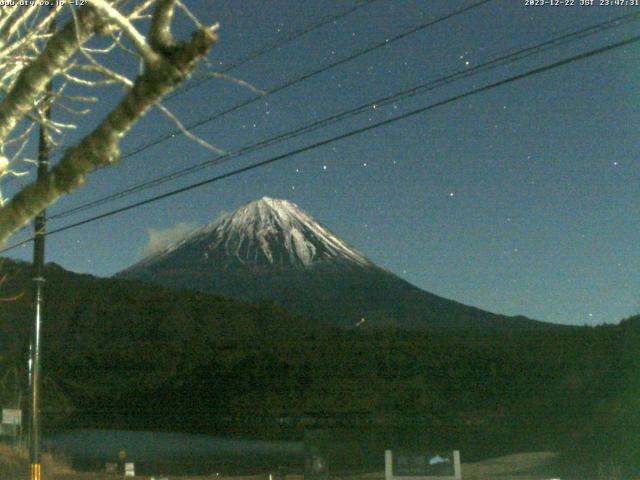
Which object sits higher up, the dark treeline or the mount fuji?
the mount fuji

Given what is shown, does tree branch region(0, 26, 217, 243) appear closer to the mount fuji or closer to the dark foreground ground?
the dark foreground ground

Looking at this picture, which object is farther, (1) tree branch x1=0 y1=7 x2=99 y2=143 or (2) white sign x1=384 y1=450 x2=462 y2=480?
(2) white sign x1=384 y1=450 x2=462 y2=480

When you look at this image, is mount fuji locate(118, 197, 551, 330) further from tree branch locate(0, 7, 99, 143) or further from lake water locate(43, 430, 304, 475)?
tree branch locate(0, 7, 99, 143)

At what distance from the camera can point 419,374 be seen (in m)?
68.4

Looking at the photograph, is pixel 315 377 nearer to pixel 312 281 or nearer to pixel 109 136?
pixel 109 136

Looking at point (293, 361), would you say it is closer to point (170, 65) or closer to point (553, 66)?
point (553, 66)

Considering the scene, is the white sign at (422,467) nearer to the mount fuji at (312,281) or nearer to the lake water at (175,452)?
the lake water at (175,452)

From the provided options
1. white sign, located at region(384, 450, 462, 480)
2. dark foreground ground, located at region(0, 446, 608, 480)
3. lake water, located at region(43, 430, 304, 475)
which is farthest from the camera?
lake water, located at region(43, 430, 304, 475)

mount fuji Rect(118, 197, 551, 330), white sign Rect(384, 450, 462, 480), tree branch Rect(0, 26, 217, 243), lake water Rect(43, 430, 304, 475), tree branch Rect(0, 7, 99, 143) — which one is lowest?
lake water Rect(43, 430, 304, 475)

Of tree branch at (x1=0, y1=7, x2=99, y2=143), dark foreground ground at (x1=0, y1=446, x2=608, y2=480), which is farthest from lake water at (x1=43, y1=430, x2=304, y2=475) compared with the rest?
tree branch at (x1=0, y1=7, x2=99, y2=143)

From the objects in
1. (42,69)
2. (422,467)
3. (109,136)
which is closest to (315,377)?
(422,467)

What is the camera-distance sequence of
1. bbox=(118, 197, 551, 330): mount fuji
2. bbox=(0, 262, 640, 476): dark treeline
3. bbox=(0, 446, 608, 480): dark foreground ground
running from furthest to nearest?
bbox=(118, 197, 551, 330): mount fuji → bbox=(0, 262, 640, 476): dark treeline → bbox=(0, 446, 608, 480): dark foreground ground

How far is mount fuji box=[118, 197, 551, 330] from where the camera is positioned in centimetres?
14521

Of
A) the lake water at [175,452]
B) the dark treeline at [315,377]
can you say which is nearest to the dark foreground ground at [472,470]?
the lake water at [175,452]
